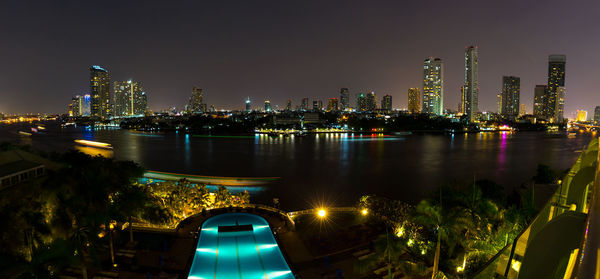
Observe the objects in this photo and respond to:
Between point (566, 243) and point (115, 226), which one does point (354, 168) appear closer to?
point (115, 226)

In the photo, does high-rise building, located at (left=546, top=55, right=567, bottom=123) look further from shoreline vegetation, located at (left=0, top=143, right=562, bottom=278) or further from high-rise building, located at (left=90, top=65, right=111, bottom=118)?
high-rise building, located at (left=90, top=65, right=111, bottom=118)

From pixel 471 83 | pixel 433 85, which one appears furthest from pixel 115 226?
pixel 433 85

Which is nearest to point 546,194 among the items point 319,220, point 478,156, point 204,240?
point 319,220

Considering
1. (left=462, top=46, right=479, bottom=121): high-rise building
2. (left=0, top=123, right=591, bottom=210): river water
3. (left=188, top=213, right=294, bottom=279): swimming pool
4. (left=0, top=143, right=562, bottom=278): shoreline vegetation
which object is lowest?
(left=0, top=123, right=591, bottom=210): river water

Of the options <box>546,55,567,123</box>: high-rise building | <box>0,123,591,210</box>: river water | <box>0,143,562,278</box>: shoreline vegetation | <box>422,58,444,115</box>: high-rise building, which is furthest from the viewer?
<box>422,58,444,115</box>: high-rise building

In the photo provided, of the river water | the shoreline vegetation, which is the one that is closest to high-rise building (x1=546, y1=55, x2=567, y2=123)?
the river water

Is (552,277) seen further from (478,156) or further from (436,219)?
(478,156)
